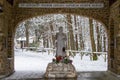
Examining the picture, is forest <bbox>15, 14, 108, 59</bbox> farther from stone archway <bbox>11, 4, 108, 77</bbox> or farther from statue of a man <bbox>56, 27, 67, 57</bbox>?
statue of a man <bbox>56, 27, 67, 57</bbox>

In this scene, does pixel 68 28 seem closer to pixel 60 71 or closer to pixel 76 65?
pixel 76 65

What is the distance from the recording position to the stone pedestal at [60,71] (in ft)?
45.7

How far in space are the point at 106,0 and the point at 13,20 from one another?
4995mm

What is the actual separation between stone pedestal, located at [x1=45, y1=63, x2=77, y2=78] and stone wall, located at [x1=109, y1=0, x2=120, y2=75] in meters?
2.11

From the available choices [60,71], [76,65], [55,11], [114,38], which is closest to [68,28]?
[76,65]

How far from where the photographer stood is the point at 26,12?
16406mm

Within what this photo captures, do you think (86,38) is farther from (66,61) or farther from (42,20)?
(66,61)

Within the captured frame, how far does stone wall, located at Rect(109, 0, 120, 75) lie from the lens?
46.1 ft

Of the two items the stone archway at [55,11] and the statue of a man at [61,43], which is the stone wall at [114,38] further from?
the statue of a man at [61,43]

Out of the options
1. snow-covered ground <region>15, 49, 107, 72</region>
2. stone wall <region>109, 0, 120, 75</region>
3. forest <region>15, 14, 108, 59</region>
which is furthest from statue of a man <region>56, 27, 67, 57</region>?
forest <region>15, 14, 108, 59</region>

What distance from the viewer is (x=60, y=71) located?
14039 mm

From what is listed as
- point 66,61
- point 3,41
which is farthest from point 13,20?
point 66,61

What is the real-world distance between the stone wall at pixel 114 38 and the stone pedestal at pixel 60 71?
2108 mm

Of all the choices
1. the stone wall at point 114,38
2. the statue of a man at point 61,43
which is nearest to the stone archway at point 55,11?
the stone wall at point 114,38
